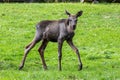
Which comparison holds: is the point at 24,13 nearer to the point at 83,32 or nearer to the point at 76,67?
the point at 83,32

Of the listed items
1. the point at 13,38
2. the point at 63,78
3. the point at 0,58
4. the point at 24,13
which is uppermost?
the point at 63,78

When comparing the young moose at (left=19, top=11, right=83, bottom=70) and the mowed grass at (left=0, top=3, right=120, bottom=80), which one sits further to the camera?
the young moose at (left=19, top=11, right=83, bottom=70)

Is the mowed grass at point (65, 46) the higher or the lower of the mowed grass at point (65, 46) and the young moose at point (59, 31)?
the lower

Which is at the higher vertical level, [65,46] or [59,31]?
[59,31]

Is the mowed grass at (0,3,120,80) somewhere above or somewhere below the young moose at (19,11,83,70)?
below

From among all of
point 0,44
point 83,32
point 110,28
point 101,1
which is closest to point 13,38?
point 0,44

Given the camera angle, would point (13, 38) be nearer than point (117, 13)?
Yes

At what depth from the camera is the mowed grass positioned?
11766 mm

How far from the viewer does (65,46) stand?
17.6 m

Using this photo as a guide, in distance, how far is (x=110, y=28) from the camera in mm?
21766

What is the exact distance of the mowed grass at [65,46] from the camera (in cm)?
1177

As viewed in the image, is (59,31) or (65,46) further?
(65,46)

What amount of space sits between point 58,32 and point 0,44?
18.6 feet

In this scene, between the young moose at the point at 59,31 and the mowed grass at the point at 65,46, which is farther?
the young moose at the point at 59,31
